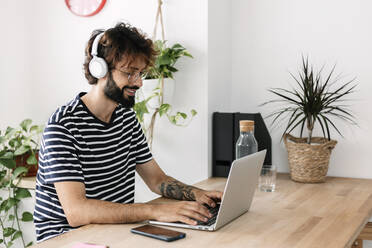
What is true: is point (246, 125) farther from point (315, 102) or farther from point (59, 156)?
point (59, 156)

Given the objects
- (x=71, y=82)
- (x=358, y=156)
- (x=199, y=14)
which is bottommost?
(x=358, y=156)

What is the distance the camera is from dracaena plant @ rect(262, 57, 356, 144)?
2109 mm

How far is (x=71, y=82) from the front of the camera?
104 inches

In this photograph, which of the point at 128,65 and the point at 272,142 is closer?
the point at 128,65

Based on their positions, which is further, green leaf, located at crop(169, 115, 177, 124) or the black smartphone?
green leaf, located at crop(169, 115, 177, 124)

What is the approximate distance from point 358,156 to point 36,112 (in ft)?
6.00

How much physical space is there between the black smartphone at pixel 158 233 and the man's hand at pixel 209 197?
28 centimetres

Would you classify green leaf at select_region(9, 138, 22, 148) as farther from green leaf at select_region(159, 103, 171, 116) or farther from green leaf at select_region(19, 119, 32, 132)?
green leaf at select_region(159, 103, 171, 116)

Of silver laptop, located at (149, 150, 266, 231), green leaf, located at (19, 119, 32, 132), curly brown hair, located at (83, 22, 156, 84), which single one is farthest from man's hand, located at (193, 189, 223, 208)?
green leaf, located at (19, 119, 32, 132)

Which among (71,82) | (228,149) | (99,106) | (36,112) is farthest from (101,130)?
(36,112)

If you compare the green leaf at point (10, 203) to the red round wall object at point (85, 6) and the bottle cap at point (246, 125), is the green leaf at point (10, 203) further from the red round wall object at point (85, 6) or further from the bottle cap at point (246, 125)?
the bottle cap at point (246, 125)

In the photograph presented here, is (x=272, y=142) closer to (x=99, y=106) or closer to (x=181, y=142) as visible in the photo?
(x=181, y=142)

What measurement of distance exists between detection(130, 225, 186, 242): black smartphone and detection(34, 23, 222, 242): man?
2.6 inches

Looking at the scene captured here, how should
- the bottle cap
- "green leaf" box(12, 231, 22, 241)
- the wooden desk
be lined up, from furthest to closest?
"green leaf" box(12, 231, 22, 241)
the bottle cap
the wooden desk
